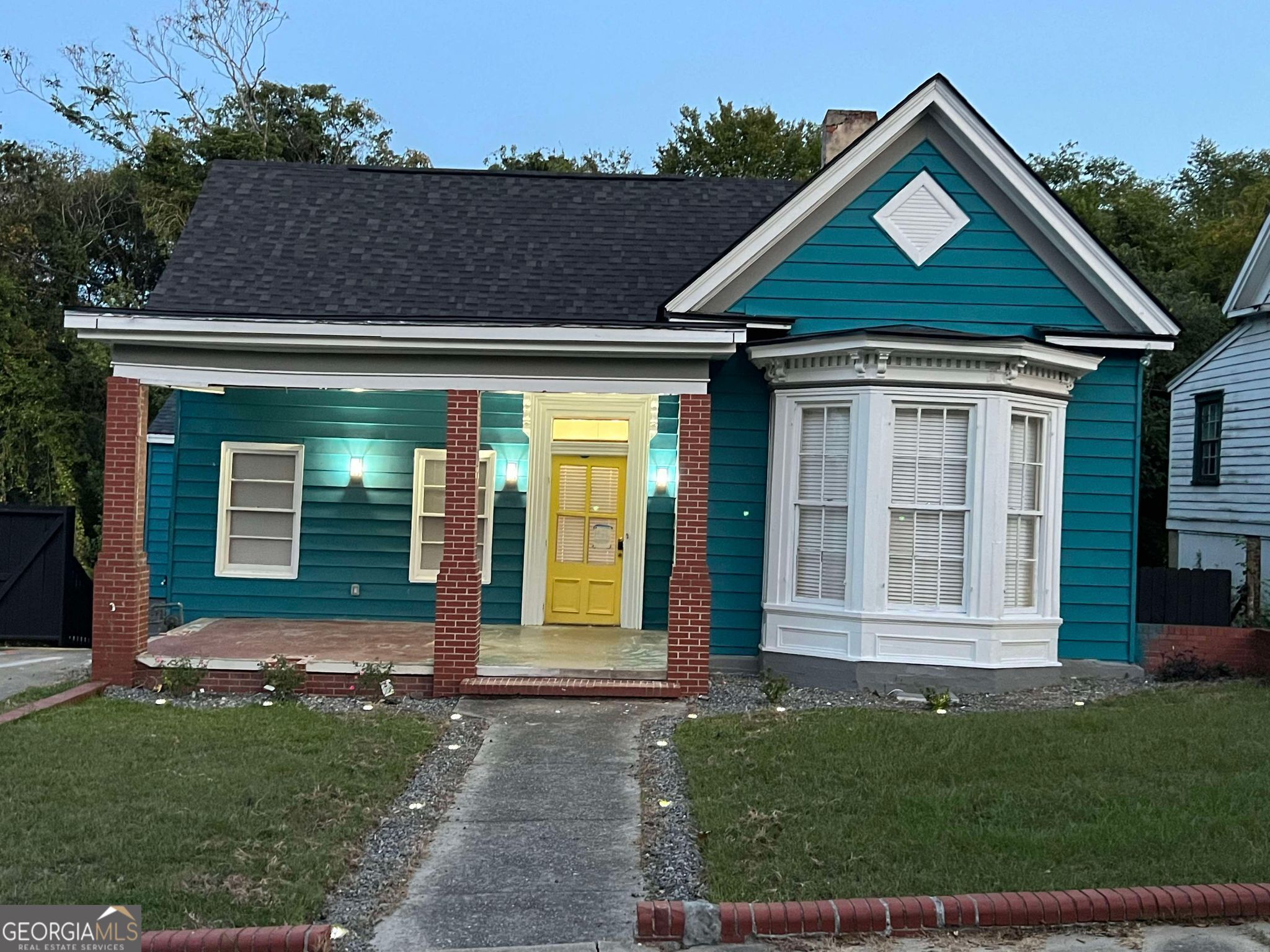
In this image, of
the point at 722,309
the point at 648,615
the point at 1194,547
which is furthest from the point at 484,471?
the point at 1194,547

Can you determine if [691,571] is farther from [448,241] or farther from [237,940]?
[237,940]

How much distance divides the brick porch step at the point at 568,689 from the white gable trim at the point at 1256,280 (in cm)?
1285

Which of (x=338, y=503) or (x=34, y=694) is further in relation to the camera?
(x=338, y=503)

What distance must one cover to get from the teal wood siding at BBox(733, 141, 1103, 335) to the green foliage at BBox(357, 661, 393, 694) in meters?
4.85

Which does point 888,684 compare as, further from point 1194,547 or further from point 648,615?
point 1194,547

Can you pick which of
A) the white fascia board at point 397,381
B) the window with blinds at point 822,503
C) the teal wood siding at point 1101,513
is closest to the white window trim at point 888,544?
the window with blinds at point 822,503

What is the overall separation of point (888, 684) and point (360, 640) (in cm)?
528

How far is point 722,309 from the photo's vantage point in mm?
10969

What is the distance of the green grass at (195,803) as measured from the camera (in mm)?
4902

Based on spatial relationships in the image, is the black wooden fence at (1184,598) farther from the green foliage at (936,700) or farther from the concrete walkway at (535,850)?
the concrete walkway at (535,850)

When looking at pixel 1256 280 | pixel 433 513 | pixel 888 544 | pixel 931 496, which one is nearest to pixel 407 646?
pixel 433 513

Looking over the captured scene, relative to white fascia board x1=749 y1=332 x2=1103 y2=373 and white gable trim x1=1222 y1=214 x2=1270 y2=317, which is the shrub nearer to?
white fascia board x1=749 y1=332 x2=1103 y2=373

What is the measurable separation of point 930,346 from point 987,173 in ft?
7.20

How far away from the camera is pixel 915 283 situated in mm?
10977
